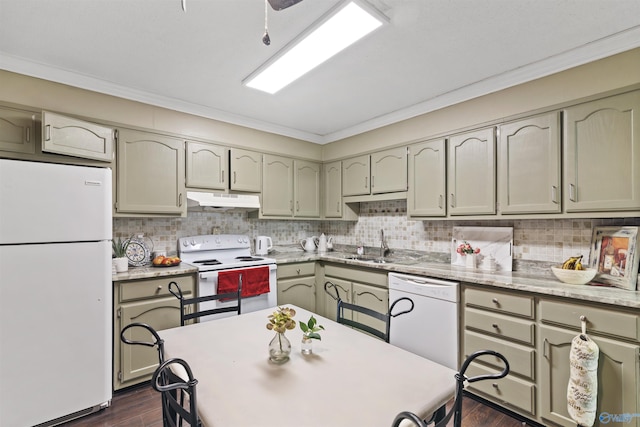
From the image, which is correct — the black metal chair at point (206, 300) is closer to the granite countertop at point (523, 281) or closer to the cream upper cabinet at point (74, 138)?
the cream upper cabinet at point (74, 138)

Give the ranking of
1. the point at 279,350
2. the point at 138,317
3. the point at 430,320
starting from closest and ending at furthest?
the point at 279,350, the point at 138,317, the point at 430,320

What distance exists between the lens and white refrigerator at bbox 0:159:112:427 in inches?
71.7

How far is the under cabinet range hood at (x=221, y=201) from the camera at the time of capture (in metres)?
2.96

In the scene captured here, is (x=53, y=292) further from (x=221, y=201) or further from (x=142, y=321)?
(x=221, y=201)

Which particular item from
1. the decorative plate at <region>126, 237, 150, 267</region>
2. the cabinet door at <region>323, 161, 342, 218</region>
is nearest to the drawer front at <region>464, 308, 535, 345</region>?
the cabinet door at <region>323, 161, 342, 218</region>

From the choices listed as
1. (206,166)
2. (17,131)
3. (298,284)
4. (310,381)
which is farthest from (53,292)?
(298,284)

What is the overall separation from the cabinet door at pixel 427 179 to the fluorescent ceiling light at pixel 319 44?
1.36 meters

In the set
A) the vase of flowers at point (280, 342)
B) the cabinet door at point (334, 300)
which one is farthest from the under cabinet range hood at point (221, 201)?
the vase of flowers at point (280, 342)

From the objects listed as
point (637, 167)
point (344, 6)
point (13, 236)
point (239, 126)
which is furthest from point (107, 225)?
point (637, 167)

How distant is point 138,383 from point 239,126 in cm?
252

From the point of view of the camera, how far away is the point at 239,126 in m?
3.36

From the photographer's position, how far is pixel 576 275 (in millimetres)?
1982

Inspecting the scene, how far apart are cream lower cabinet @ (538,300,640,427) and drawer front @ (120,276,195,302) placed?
2649 millimetres

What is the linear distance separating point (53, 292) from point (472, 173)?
123 inches
